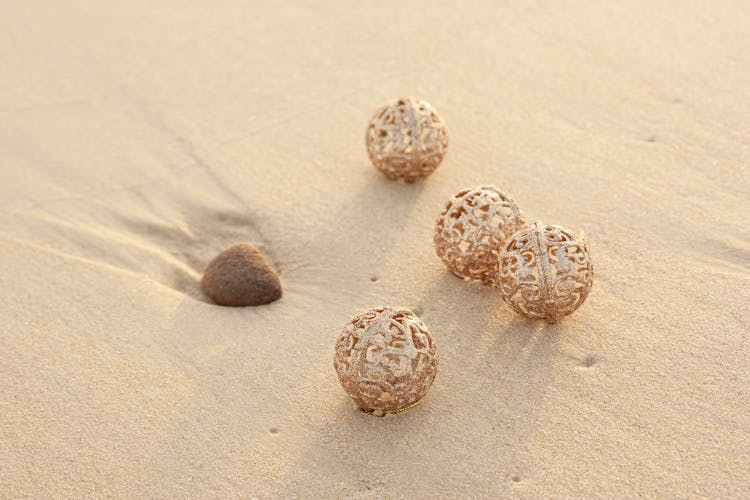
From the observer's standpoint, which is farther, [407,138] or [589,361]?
[407,138]

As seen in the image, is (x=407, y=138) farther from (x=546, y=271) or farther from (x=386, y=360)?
(x=386, y=360)

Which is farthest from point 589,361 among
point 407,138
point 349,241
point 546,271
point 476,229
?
point 407,138

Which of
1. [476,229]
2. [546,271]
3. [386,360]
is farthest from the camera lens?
[476,229]

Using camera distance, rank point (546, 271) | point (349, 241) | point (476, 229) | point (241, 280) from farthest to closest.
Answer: point (349, 241) < point (241, 280) < point (476, 229) < point (546, 271)

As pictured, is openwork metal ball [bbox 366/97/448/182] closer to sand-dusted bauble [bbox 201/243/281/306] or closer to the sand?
the sand

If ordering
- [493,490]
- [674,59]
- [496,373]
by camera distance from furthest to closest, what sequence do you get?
1. [674,59]
2. [496,373]
3. [493,490]

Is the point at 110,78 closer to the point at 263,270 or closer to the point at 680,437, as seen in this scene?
the point at 263,270

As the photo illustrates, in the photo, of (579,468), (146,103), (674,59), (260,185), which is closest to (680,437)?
(579,468)
